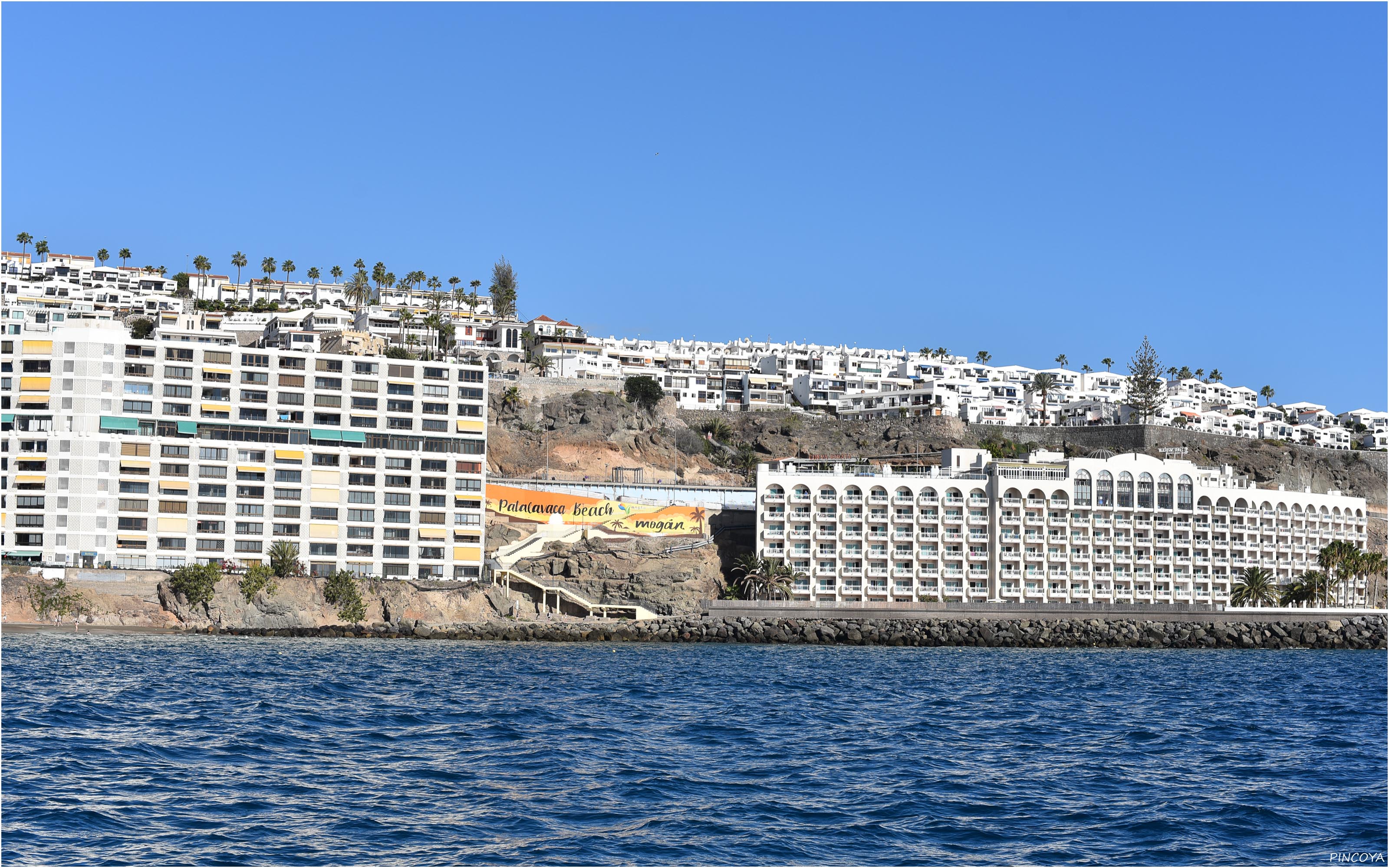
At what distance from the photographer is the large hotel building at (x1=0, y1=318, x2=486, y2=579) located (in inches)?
4611

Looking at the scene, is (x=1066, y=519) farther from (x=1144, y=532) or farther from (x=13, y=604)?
(x=13, y=604)

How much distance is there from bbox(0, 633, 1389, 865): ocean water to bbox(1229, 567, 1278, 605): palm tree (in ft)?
199

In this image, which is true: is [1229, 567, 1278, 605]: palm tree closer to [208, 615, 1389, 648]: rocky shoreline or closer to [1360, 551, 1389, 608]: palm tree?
[208, 615, 1389, 648]: rocky shoreline

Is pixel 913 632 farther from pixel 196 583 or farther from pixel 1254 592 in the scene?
pixel 196 583

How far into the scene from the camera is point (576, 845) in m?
31.2

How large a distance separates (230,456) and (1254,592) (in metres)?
92.7

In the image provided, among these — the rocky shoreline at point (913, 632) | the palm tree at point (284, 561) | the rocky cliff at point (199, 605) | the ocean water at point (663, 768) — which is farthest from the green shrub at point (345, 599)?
the ocean water at point (663, 768)

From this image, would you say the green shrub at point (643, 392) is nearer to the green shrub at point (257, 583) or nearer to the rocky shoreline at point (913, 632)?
the rocky shoreline at point (913, 632)

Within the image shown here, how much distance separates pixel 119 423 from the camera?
120750 millimetres

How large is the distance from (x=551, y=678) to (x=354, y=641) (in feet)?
114

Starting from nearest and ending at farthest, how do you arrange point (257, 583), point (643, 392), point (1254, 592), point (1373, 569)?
point (257, 583), point (1254, 592), point (1373, 569), point (643, 392)

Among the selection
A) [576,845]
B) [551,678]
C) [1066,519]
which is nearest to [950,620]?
[1066,519]

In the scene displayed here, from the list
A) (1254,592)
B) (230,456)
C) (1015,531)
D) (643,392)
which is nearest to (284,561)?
(230,456)

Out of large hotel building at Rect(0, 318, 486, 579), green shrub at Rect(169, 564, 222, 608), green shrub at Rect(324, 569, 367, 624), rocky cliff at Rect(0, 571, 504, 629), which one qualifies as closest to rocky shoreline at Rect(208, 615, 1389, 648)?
green shrub at Rect(324, 569, 367, 624)
